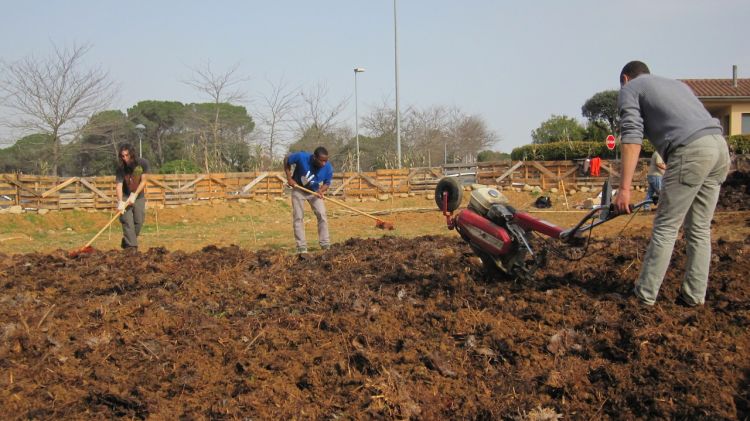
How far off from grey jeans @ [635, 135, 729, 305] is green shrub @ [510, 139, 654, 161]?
24.4 m

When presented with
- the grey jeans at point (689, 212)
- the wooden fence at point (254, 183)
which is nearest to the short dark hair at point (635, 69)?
the grey jeans at point (689, 212)

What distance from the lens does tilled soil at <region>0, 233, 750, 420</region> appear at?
10.8ft

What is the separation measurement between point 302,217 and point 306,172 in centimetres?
74

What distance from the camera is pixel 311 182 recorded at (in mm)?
9852

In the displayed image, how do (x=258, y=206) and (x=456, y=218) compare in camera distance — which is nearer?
(x=456, y=218)

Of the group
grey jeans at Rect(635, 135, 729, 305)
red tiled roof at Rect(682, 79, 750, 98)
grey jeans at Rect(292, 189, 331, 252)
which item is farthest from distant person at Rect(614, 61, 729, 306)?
red tiled roof at Rect(682, 79, 750, 98)

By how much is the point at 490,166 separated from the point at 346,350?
25.3 m

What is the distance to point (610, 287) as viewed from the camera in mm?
4719

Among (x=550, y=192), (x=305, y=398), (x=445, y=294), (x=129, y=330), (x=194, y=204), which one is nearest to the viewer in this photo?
(x=305, y=398)

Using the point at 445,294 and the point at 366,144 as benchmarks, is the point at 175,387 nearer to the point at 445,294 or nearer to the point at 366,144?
the point at 445,294

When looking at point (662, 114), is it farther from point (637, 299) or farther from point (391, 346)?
point (391, 346)

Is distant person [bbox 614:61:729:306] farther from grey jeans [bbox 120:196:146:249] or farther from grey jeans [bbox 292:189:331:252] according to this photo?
grey jeans [bbox 120:196:146:249]

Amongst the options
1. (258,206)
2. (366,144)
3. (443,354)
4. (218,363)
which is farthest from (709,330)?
(366,144)

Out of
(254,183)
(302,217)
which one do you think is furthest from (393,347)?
(254,183)
